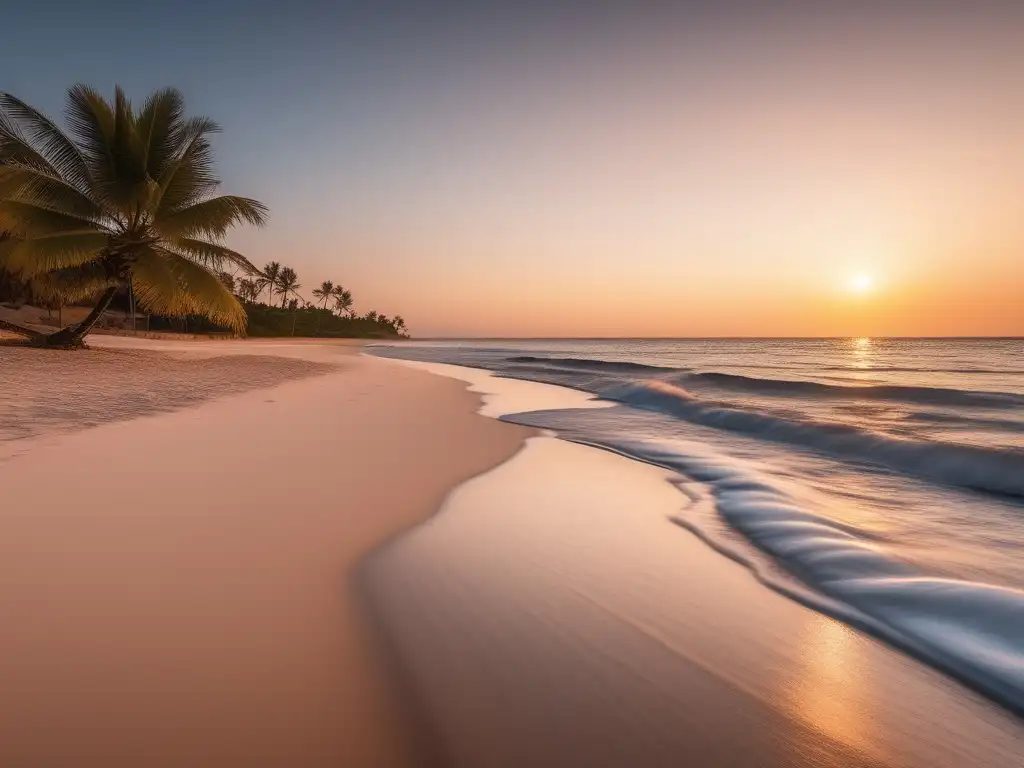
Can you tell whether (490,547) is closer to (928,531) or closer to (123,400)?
(928,531)

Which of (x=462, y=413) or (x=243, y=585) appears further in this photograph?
(x=462, y=413)

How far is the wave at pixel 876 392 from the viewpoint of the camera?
11625 mm

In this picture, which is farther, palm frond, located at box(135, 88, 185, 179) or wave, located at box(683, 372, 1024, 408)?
palm frond, located at box(135, 88, 185, 179)

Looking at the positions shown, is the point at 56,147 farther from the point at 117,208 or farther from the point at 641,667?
the point at 641,667

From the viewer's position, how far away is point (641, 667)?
6.24ft

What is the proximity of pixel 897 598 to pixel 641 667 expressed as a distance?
1.49 metres

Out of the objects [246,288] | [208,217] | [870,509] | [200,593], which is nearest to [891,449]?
[870,509]

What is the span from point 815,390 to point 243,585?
50.0ft

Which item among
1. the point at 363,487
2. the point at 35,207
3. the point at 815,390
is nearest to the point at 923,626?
the point at 363,487

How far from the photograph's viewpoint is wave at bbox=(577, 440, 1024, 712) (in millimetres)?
2014

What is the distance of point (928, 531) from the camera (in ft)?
11.9

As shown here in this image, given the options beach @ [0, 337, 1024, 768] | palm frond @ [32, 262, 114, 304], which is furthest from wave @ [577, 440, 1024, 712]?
palm frond @ [32, 262, 114, 304]

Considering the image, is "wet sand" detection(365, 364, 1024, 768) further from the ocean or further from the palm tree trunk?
the palm tree trunk

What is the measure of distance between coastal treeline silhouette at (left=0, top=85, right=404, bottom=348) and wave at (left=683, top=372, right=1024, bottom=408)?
14.3 m
